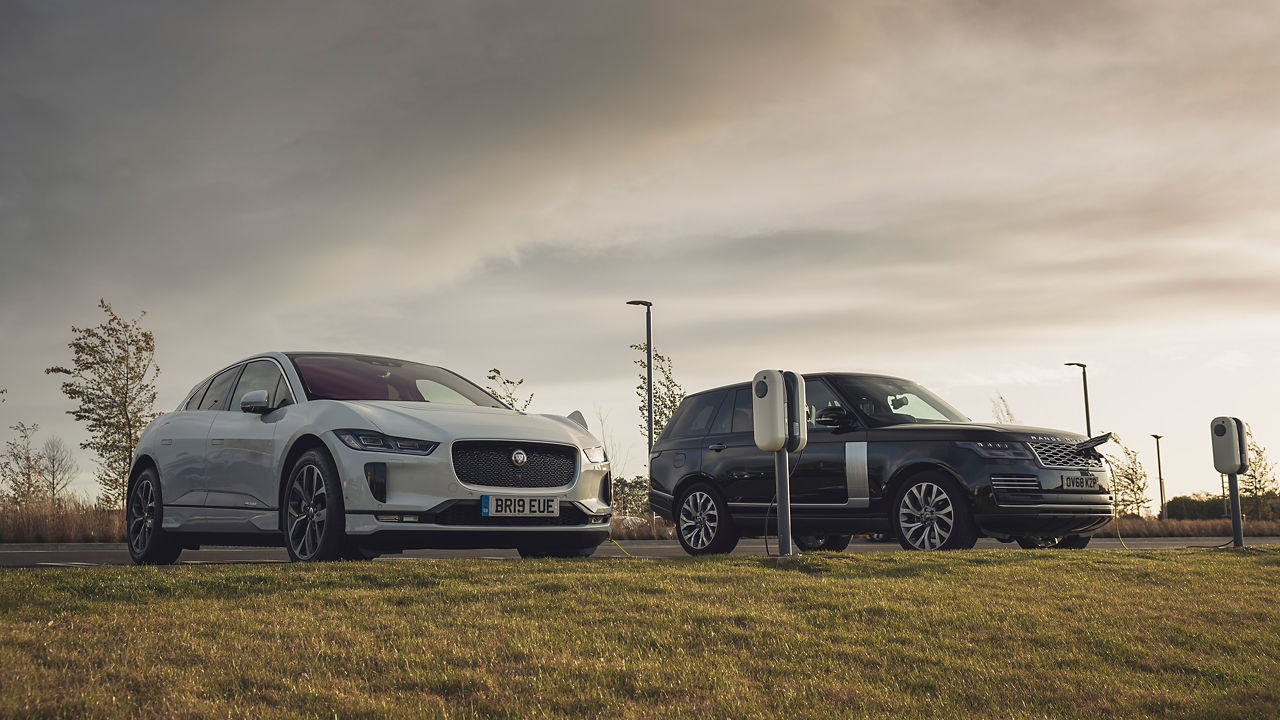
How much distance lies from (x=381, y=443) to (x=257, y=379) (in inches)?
91.5

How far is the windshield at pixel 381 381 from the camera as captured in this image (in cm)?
914

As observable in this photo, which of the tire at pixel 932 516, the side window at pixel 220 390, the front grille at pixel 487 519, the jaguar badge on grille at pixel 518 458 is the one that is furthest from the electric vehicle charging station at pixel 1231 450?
the side window at pixel 220 390

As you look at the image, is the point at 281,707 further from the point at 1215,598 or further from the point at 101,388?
the point at 101,388

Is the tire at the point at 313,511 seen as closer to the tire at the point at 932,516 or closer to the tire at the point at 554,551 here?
the tire at the point at 554,551

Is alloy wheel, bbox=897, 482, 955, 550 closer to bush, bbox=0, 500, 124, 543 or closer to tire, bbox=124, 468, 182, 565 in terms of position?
tire, bbox=124, 468, 182, 565

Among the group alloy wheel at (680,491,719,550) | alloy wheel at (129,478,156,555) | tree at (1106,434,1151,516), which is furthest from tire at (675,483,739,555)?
tree at (1106,434,1151,516)

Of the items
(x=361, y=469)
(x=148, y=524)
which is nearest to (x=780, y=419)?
(x=361, y=469)

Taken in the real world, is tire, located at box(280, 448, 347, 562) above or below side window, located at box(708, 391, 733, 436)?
below

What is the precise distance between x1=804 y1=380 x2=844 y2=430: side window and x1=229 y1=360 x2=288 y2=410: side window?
546cm

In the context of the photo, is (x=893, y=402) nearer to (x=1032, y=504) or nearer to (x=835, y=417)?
(x=835, y=417)

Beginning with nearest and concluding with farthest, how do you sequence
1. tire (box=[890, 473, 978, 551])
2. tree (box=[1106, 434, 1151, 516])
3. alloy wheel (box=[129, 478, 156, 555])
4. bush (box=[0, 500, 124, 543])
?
alloy wheel (box=[129, 478, 156, 555]), tire (box=[890, 473, 978, 551]), bush (box=[0, 500, 124, 543]), tree (box=[1106, 434, 1151, 516])

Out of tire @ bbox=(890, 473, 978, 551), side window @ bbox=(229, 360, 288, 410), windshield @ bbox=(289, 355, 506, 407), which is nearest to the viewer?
windshield @ bbox=(289, 355, 506, 407)

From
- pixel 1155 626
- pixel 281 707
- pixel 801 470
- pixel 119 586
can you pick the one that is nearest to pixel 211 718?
pixel 281 707

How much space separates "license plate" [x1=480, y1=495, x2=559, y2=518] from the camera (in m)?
8.24
